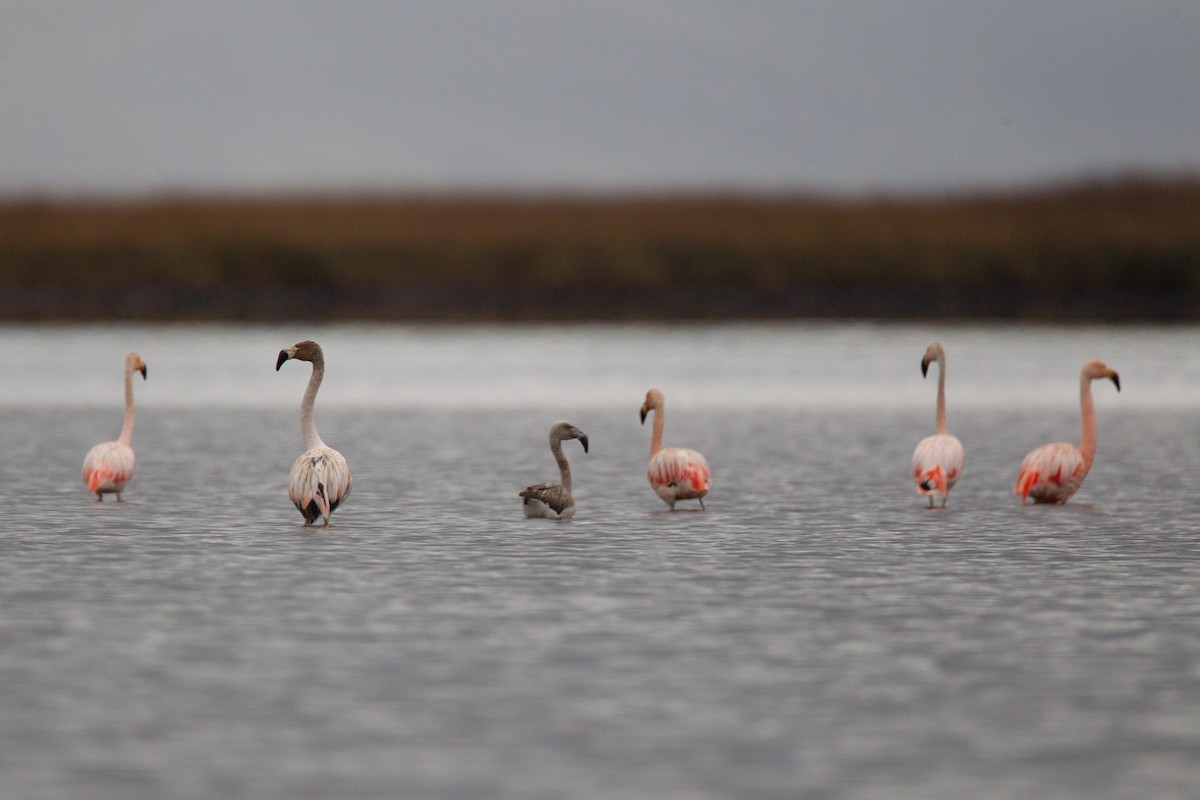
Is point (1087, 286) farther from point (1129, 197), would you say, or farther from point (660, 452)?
point (660, 452)

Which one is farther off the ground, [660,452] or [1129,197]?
[1129,197]

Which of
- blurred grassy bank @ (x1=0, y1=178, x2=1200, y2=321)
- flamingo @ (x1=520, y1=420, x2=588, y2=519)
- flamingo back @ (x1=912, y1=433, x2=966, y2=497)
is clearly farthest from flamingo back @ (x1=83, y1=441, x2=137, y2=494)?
blurred grassy bank @ (x1=0, y1=178, x2=1200, y2=321)

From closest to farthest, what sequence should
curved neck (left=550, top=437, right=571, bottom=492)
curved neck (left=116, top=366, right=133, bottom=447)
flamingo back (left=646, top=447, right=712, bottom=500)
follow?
curved neck (left=550, top=437, right=571, bottom=492) → flamingo back (left=646, top=447, right=712, bottom=500) → curved neck (left=116, top=366, right=133, bottom=447)

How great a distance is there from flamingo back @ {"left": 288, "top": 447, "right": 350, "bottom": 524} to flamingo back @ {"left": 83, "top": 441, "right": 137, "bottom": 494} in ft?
5.45

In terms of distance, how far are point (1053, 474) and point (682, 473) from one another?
2382 mm

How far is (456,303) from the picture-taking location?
46562 millimetres

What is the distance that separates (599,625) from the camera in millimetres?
8320

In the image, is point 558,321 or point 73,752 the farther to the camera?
point 558,321

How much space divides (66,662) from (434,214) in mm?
43079

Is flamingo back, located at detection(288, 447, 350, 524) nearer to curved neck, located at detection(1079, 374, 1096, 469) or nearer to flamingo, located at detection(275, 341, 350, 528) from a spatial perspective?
flamingo, located at detection(275, 341, 350, 528)

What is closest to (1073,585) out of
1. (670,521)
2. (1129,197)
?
(670,521)

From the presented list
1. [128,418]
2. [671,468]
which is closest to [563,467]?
[671,468]

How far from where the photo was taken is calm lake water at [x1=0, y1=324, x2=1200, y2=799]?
6098mm

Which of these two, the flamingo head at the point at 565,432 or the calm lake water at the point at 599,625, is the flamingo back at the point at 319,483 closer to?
the calm lake water at the point at 599,625
